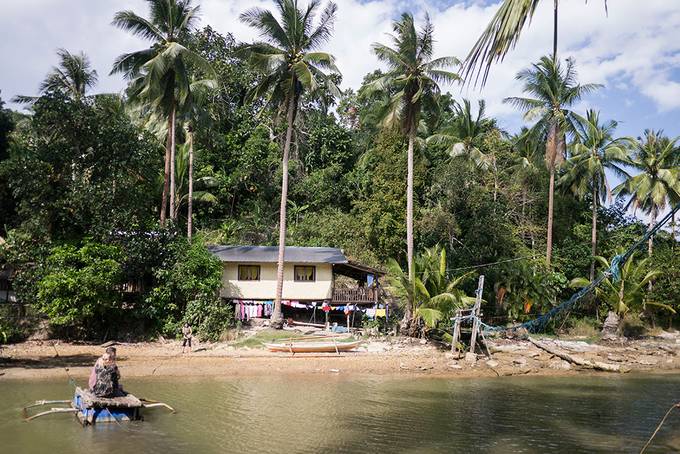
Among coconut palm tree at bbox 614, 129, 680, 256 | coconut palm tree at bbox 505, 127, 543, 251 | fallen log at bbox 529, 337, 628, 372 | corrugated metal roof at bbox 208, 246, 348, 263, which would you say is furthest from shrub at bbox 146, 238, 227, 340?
coconut palm tree at bbox 614, 129, 680, 256

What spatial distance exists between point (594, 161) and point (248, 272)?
77.0ft

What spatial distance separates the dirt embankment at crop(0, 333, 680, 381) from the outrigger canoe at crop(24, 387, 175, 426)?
214 inches

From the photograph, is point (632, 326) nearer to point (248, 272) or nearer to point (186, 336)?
point (248, 272)

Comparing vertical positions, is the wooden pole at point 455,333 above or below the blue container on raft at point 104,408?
above

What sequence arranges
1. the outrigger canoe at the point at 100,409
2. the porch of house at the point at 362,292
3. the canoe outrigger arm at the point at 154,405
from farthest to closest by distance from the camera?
1. the porch of house at the point at 362,292
2. the canoe outrigger arm at the point at 154,405
3. the outrigger canoe at the point at 100,409

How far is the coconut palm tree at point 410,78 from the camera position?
Result: 2812cm

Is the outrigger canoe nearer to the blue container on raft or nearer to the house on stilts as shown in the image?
the blue container on raft

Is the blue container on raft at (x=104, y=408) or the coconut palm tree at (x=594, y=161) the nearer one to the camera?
the blue container on raft at (x=104, y=408)

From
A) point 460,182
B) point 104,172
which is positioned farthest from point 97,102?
point 460,182

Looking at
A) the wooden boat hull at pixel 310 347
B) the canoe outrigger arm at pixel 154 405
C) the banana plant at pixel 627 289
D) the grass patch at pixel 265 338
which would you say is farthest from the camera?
the banana plant at pixel 627 289

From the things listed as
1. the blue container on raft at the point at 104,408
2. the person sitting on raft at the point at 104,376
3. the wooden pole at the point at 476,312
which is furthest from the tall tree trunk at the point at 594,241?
the person sitting on raft at the point at 104,376

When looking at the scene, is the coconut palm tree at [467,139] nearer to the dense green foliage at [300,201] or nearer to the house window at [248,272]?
the dense green foliage at [300,201]

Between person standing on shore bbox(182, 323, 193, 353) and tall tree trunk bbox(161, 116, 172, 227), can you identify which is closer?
person standing on shore bbox(182, 323, 193, 353)

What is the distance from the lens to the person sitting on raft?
14.6 meters
